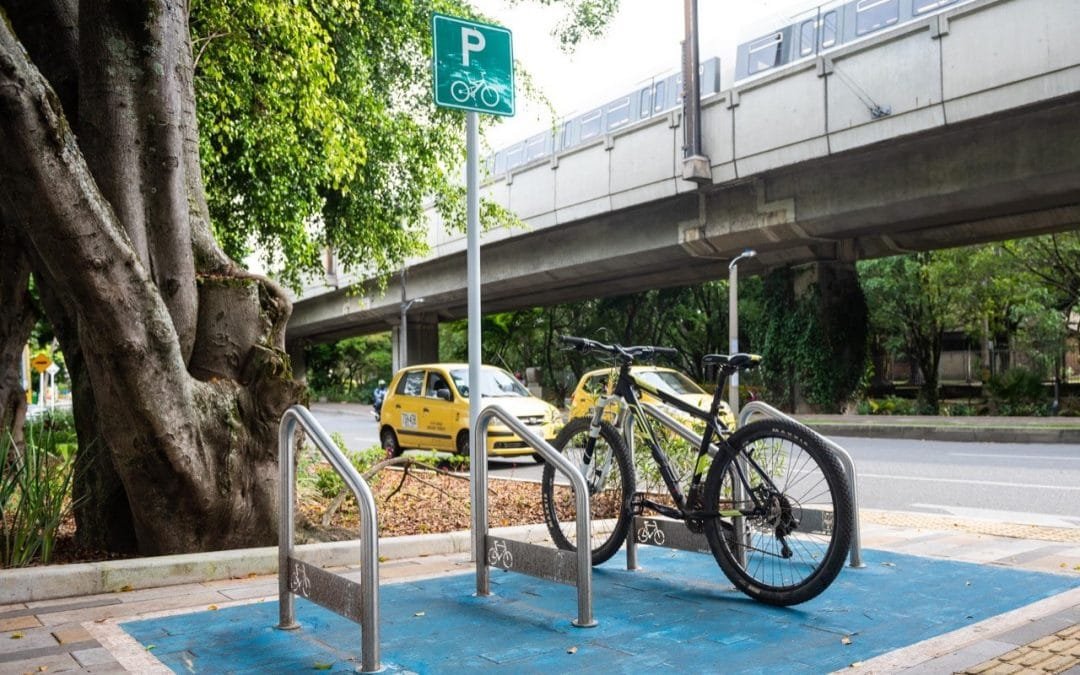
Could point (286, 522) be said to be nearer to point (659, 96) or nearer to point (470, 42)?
point (470, 42)

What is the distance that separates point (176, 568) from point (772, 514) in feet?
10.4

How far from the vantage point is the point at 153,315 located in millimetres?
5234

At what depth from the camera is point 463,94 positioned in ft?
19.0

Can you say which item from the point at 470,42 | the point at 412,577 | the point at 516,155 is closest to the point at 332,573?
the point at 412,577

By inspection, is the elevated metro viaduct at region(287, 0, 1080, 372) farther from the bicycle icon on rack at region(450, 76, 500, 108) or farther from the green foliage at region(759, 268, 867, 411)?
the bicycle icon on rack at region(450, 76, 500, 108)

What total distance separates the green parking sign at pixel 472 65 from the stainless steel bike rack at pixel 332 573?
2244mm

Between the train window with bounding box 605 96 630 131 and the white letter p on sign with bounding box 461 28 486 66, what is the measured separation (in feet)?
61.7

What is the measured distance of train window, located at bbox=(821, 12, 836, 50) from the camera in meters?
18.8

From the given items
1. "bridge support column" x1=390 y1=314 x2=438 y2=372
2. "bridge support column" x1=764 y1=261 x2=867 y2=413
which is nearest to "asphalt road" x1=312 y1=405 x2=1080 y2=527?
"bridge support column" x1=764 y1=261 x2=867 y2=413

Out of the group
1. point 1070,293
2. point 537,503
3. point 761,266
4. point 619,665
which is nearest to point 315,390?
point 761,266

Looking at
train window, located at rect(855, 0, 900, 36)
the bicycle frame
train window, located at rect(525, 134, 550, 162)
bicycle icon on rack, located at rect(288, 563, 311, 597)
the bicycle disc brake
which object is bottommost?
bicycle icon on rack, located at rect(288, 563, 311, 597)

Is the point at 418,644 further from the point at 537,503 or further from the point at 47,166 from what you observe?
the point at 537,503

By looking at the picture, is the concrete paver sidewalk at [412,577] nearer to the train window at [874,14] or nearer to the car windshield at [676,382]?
the car windshield at [676,382]

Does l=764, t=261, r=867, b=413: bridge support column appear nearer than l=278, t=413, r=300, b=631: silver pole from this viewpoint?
No
